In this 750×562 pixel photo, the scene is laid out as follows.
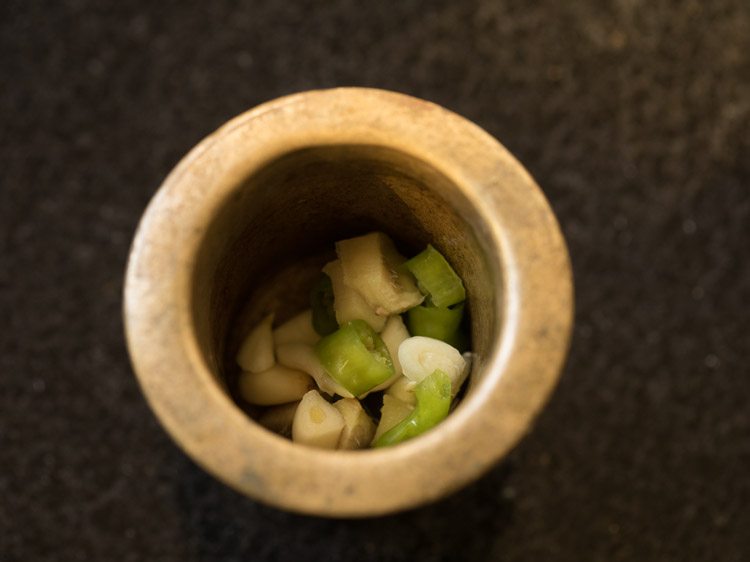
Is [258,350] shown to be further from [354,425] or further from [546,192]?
[546,192]

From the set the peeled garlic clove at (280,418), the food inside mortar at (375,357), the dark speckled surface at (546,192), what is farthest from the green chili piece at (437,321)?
the dark speckled surface at (546,192)

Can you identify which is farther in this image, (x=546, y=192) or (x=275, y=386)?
(x=546, y=192)

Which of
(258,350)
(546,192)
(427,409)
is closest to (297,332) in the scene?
(258,350)

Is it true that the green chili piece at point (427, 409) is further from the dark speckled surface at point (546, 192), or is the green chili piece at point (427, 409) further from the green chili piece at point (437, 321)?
the dark speckled surface at point (546, 192)

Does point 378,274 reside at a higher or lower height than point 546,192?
higher

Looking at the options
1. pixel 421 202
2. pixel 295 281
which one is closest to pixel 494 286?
pixel 421 202

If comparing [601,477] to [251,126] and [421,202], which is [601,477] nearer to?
[421,202]
